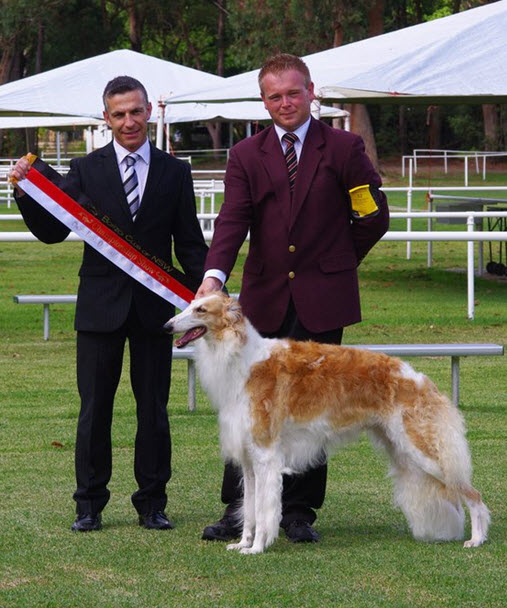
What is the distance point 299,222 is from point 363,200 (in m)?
0.34

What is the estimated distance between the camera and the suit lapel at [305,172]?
619 cm

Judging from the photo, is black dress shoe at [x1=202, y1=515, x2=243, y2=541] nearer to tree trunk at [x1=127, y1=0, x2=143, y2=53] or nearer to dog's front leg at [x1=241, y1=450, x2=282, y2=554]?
dog's front leg at [x1=241, y1=450, x2=282, y2=554]

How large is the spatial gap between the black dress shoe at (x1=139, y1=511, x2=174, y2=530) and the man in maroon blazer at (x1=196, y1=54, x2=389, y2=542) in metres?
0.30

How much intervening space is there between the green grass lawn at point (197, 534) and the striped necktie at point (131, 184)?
5.57 ft

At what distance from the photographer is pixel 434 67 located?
1689cm

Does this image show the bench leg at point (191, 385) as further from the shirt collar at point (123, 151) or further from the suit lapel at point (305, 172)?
the suit lapel at point (305, 172)

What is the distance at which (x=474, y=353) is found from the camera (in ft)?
31.4

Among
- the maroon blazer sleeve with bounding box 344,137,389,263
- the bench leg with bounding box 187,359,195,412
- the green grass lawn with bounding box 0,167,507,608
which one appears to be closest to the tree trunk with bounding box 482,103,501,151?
the green grass lawn with bounding box 0,167,507,608

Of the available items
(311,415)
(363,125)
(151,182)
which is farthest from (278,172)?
(363,125)

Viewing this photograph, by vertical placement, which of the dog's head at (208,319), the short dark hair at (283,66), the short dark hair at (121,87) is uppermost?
the short dark hair at (283,66)

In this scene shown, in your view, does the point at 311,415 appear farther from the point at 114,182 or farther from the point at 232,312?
the point at 114,182

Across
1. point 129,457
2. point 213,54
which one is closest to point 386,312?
point 129,457

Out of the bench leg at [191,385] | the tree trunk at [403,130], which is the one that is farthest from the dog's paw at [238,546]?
the tree trunk at [403,130]

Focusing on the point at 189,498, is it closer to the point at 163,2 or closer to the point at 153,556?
the point at 153,556
